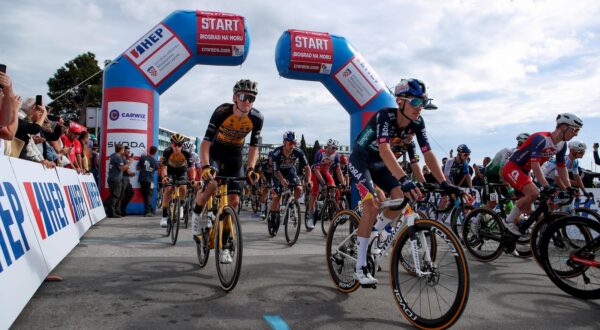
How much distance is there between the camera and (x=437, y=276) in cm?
319

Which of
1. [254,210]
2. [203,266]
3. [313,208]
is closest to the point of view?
[203,266]

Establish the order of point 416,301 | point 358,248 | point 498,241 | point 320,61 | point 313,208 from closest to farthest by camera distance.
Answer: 1. point 416,301
2. point 358,248
3. point 498,241
4. point 313,208
5. point 320,61

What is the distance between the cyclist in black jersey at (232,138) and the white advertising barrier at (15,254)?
1744 millimetres

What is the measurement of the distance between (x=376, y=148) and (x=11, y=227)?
11.5ft

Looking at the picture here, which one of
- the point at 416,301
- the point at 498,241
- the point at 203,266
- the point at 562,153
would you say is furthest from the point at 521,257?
the point at 203,266

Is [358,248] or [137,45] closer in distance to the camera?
[358,248]

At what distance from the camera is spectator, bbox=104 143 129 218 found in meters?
11.8

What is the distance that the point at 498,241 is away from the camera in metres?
5.95

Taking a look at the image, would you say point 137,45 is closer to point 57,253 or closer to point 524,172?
point 57,253

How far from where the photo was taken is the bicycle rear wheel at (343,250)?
4191 millimetres

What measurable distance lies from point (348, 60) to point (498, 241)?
10.3 metres

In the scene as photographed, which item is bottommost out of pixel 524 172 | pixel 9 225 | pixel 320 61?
pixel 9 225

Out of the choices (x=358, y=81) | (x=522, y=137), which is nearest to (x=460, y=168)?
(x=522, y=137)

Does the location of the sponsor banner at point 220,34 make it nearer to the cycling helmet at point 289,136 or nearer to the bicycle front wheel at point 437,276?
the cycling helmet at point 289,136
